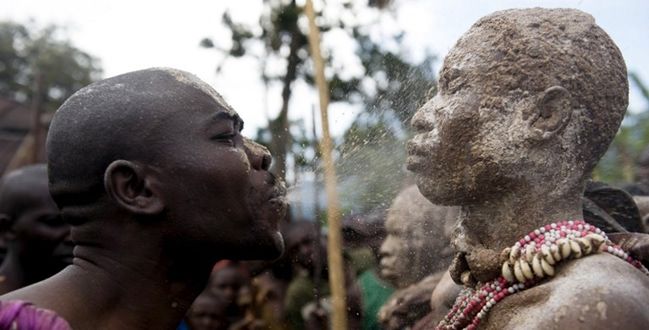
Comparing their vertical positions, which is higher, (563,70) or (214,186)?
(563,70)

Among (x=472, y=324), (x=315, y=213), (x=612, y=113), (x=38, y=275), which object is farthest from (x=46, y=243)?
(x=612, y=113)

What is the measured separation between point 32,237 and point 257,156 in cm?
246

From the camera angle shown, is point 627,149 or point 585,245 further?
point 627,149

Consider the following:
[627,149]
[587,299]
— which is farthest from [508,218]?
[627,149]

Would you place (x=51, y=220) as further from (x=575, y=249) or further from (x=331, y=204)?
(x=575, y=249)

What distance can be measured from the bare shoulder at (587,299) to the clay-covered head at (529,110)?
274 mm

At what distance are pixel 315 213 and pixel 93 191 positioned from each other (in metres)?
1.06

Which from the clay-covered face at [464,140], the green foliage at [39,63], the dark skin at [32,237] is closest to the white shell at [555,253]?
the clay-covered face at [464,140]

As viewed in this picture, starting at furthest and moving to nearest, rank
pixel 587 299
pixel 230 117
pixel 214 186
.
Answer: pixel 230 117 < pixel 214 186 < pixel 587 299

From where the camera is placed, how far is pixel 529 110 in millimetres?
2297

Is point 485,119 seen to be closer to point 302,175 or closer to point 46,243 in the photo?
point 302,175

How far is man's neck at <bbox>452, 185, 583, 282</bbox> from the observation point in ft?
7.55

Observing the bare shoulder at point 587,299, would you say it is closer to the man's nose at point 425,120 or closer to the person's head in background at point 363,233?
the man's nose at point 425,120

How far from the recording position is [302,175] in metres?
3.07
